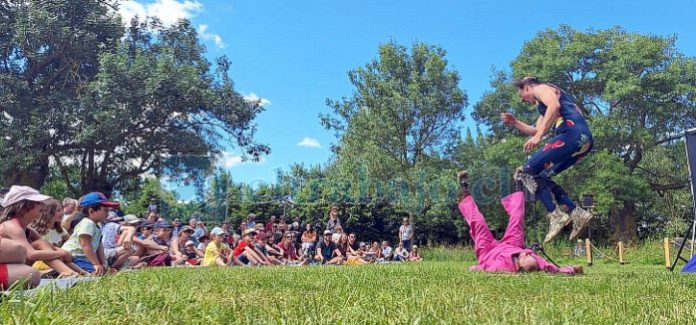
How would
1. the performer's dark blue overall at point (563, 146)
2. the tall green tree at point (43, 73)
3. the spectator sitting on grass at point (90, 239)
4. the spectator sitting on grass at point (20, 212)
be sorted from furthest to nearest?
the tall green tree at point (43, 73), the spectator sitting on grass at point (90, 239), the performer's dark blue overall at point (563, 146), the spectator sitting on grass at point (20, 212)

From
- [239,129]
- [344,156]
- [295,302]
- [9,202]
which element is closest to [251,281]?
[295,302]

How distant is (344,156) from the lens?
2625 centimetres

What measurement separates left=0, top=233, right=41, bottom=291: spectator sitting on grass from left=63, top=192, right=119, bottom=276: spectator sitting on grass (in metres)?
2.33

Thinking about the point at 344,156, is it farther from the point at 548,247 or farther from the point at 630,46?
the point at 630,46

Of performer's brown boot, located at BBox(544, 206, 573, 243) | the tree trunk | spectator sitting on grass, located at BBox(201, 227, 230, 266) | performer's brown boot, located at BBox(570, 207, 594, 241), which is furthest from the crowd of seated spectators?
the tree trunk

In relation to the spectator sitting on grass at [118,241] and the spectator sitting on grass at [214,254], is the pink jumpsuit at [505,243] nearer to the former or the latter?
the spectator sitting on grass at [118,241]

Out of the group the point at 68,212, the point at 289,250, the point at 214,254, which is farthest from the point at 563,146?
the point at 289,250

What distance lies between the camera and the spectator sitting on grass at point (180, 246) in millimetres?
10322

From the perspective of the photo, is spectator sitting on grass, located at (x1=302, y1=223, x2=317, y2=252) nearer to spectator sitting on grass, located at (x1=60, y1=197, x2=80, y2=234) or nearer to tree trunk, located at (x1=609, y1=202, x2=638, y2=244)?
spectator sitting on grass, located at (x1=60, y1=197, x2=80, y2=234)

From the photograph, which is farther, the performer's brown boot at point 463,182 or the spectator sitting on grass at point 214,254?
the spectator sitting on grass at point 214,254

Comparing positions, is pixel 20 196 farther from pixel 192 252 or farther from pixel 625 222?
pixel 625 222

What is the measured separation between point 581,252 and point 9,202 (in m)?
17.4

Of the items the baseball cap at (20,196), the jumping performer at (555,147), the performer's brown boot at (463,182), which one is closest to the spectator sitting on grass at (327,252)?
the performer's brown boot at (463,182)

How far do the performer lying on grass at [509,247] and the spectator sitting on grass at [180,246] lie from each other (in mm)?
6172
